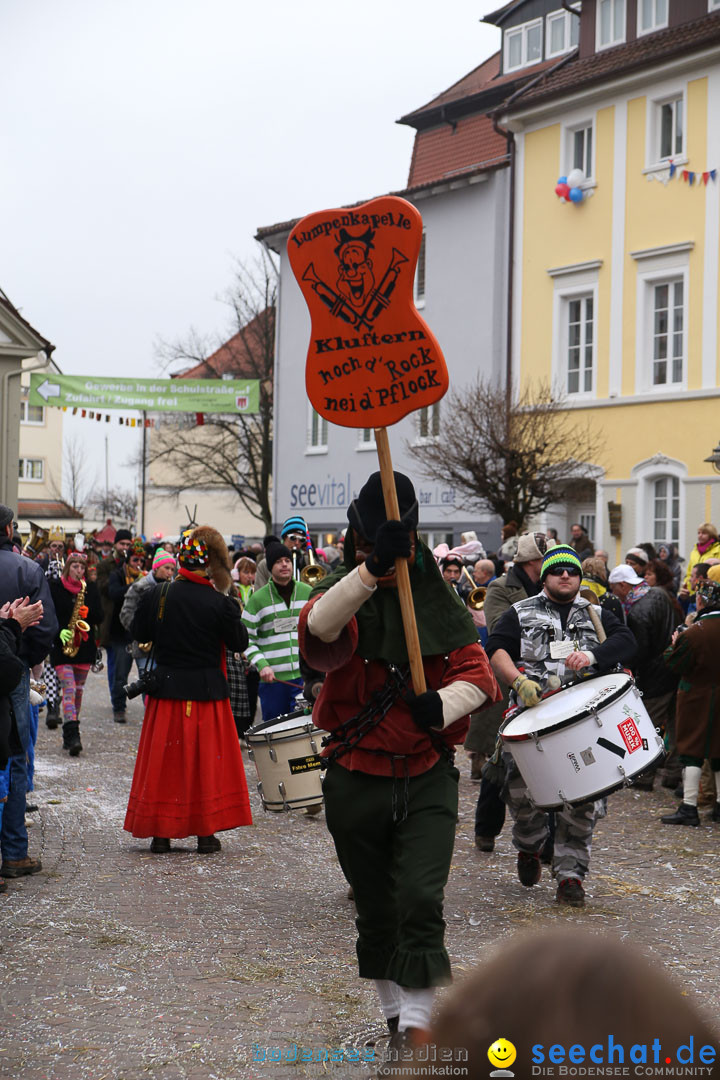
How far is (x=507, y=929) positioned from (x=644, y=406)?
19.1 m

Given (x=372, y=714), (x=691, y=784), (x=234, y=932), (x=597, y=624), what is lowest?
(x=234, y=932)

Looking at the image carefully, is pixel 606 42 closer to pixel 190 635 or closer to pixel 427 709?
pixel 190 635

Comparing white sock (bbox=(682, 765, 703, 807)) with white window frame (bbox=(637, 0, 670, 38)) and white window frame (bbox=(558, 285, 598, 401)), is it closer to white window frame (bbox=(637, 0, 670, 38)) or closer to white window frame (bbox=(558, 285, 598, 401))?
white window frame (bbox=(558, 285, 598, 401))

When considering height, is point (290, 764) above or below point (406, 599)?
below

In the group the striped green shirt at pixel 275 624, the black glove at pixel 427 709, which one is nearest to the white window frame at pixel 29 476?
the striped green shirt at pixel 275 624

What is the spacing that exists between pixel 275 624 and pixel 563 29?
2258 centimetres

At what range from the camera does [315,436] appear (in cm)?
3456

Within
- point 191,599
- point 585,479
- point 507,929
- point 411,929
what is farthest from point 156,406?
point 411,929

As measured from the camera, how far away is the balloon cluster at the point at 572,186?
2583 cm

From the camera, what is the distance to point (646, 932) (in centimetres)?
664

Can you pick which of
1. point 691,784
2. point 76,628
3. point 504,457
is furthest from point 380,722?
point 504,457

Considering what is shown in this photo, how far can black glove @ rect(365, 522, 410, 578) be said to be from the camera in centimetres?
454

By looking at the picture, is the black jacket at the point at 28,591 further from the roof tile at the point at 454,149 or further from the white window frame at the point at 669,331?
the roof tile at the point at 454,149

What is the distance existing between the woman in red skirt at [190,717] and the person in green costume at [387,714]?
12.0 feet
